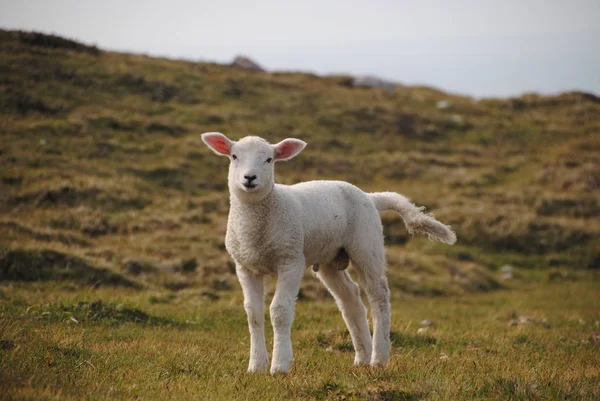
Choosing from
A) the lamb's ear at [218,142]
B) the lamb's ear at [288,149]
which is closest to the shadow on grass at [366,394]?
the lamb's ear at [288,149]


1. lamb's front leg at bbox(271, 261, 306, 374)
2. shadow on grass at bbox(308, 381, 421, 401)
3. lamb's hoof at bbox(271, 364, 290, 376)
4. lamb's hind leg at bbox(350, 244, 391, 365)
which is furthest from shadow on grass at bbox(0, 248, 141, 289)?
shadow on grass at bbox(308, 381, 421, 401)

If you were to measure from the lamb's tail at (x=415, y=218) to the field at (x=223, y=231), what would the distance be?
1665 millimetres

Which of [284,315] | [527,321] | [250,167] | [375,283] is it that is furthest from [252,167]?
[527,321]

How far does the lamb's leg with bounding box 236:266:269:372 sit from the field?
23cm

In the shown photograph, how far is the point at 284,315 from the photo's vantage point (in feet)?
23.0

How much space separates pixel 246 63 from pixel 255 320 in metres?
43.9

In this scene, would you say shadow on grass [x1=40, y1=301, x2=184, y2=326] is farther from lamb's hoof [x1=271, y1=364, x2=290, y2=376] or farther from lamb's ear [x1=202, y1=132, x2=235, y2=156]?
lamb's hoof [x1=271, y1=364, x2=290, y2=376]

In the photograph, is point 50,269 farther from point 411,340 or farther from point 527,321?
point 527,321

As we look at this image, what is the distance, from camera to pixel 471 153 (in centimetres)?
3588

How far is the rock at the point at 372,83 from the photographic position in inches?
1961

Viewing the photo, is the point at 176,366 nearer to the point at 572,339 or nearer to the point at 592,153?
the point at 572,339

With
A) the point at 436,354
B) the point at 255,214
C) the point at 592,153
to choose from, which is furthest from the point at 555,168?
the point at 255,214

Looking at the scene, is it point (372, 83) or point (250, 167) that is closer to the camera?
point (250, 167)

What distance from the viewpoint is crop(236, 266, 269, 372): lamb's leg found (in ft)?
23.7
